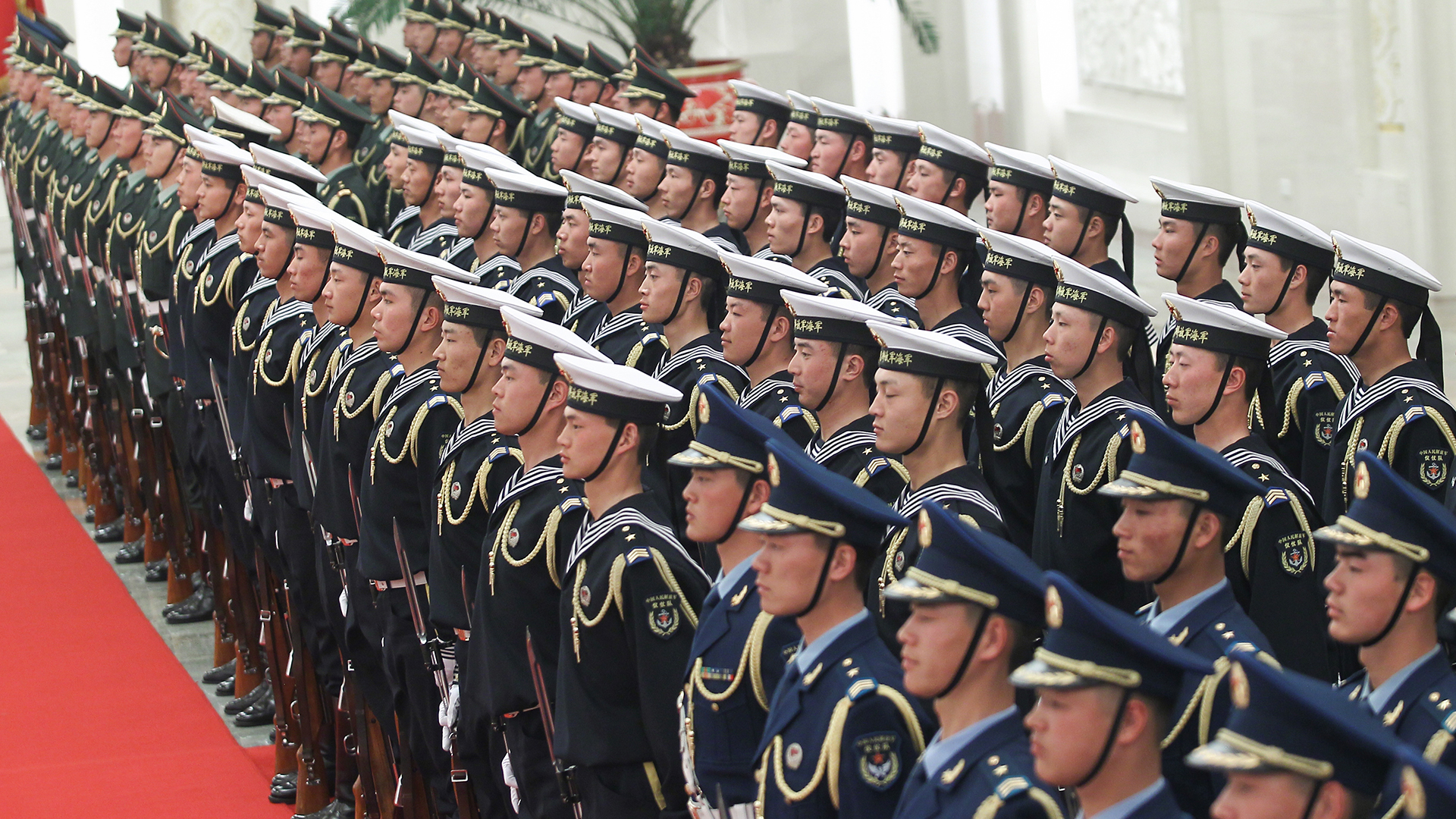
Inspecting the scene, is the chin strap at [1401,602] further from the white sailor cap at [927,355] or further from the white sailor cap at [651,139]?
the white sailor cap at [651,139]

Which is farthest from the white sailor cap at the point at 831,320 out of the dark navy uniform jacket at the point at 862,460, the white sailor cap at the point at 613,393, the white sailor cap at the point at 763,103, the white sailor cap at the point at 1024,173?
the white sailor cap at the point at 763,103

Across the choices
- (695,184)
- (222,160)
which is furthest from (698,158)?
A: (222,160)

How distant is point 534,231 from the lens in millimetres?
5684

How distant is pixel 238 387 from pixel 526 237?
3.39 feet

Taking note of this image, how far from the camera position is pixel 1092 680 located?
7.11 feet

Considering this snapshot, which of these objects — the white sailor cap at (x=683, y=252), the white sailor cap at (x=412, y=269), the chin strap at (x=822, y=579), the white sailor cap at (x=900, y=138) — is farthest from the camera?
the white sailor cap at (x=900, y=138)

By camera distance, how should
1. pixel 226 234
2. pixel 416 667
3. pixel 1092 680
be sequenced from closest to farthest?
1. pixel 1092 680
2. pixel 416 667
3. pixel 226 234

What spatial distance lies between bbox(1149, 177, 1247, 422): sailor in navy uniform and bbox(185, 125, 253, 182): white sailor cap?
10.3ft

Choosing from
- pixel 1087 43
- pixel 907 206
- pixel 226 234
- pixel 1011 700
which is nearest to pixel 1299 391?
pixel 907 206

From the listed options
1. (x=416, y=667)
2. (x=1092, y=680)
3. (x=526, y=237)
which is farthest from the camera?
(x=526, y=237)

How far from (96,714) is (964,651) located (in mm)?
4464

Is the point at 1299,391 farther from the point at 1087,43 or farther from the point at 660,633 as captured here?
the point at 1087,43

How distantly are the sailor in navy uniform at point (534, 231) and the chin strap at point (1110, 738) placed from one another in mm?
3559

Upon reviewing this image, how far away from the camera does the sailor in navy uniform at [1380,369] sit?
397 centimetres
